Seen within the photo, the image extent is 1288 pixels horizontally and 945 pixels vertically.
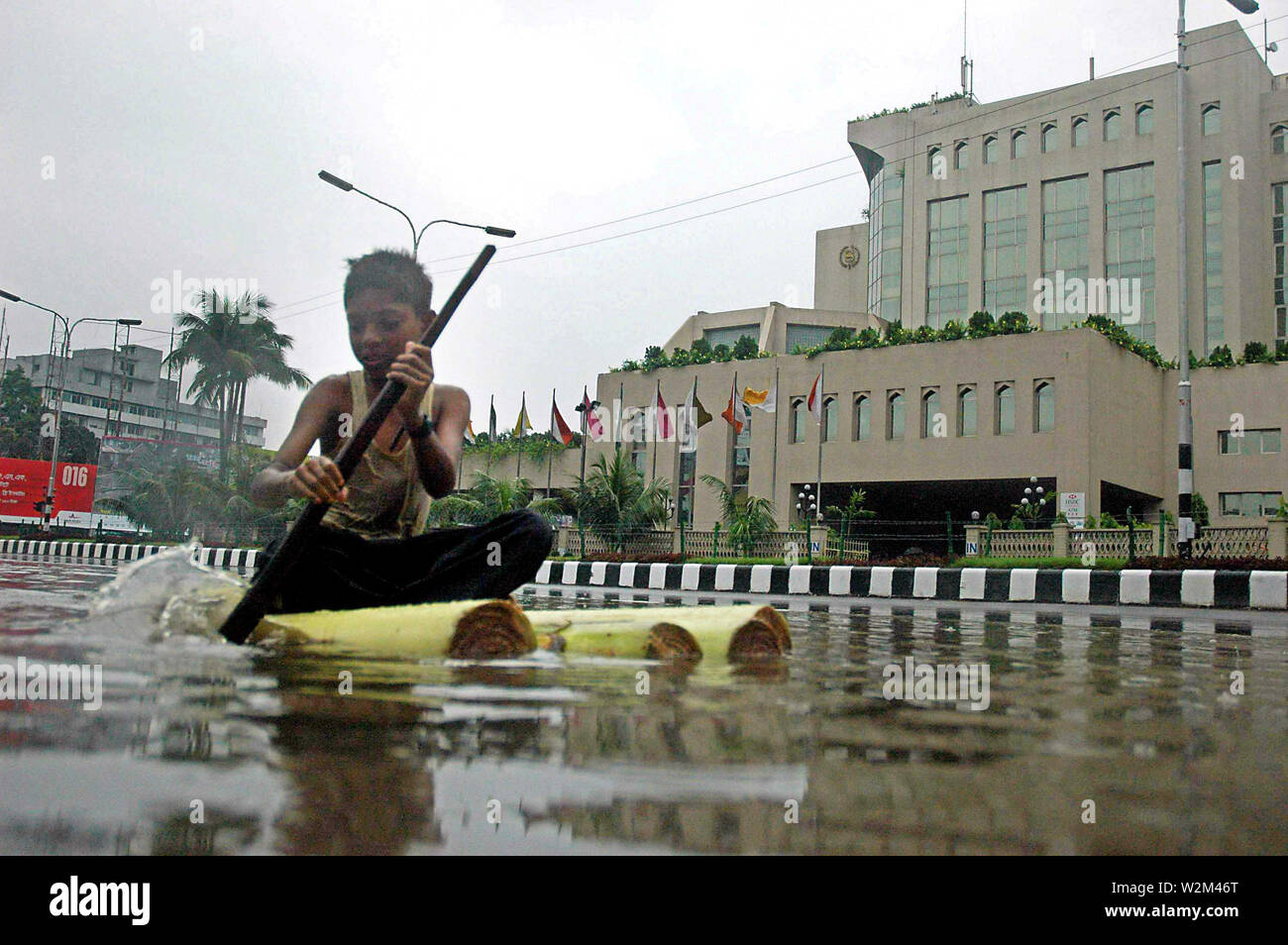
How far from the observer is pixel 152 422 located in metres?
83.4

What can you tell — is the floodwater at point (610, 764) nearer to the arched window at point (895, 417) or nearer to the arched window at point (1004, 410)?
the arched window at point (1004, 410)

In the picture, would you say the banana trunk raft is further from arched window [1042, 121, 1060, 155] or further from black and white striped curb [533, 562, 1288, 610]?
arched window [1042, 121, 1060, 155]

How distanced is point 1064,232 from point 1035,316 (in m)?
4.88

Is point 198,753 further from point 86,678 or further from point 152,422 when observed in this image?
point 152,422

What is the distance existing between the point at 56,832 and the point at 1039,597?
49.0 ft

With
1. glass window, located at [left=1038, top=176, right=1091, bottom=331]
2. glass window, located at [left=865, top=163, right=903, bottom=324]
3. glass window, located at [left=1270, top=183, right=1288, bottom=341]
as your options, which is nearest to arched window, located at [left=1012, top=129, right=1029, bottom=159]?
glass window, located at [left=1038, top=176, right=1091, bottom=331]

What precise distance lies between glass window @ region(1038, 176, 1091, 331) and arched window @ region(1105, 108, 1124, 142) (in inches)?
98.5

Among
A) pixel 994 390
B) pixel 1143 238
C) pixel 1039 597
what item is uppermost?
pixel 1143 238

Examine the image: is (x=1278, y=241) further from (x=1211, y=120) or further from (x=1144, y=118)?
(x=1144, y=118)

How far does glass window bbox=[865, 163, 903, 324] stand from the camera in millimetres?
62531

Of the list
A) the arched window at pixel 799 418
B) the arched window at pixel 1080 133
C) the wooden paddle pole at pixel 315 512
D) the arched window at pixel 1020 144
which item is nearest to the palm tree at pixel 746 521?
the arched window at pixel 799 418

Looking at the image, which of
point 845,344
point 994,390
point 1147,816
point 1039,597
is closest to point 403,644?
point 1147,816

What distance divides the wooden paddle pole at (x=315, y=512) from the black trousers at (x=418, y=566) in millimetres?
123
